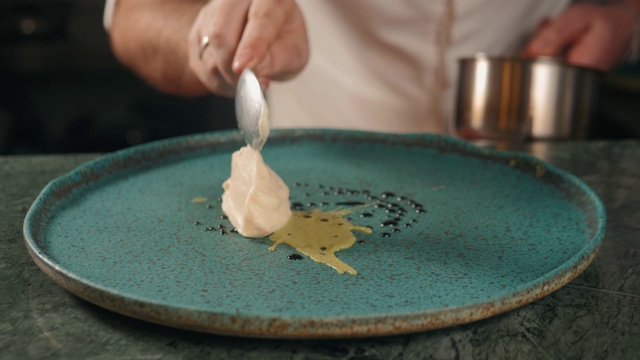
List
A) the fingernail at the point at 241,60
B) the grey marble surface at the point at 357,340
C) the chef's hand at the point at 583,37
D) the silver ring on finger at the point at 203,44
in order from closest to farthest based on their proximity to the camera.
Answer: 1. the grey marble surface at the point at 357,340
2. the fingernail at the point at 241,60
3. the silver ring on finger at the point at 203,44
4. the chef's hand at the point at 583,37

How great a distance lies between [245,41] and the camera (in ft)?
3.31

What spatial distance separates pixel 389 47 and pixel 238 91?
867 millimetres

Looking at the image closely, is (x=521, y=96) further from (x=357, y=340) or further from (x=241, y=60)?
(x=357, y=340)

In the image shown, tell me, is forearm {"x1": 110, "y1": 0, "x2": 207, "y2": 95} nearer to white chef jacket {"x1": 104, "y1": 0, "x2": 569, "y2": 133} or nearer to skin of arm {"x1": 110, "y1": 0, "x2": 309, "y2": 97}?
skin of arm {"x1": 110, "y1": 0, "x2": 309, "y2": 97}

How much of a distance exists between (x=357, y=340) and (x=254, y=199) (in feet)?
0.94

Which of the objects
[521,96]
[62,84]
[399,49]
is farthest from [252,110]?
[62,84]

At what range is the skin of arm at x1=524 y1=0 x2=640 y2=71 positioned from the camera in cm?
168

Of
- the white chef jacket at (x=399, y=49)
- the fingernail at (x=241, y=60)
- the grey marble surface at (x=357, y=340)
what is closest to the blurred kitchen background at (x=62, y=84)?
the white chef jacket at (x=399, y=49)

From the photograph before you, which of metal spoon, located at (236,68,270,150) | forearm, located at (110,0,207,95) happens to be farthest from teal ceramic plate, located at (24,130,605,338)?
forearm, located at (110,0,207,95)

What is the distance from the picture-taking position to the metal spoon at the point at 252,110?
0.91 metres

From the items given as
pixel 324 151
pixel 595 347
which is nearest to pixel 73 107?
pixel 324 151

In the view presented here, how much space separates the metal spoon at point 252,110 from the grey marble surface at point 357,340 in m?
0.34

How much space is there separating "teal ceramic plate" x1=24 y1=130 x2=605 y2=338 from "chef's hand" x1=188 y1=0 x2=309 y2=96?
0.12 metres

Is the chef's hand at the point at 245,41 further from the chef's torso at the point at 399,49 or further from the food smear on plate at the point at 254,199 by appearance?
the chef's torso at the point at 399,49
